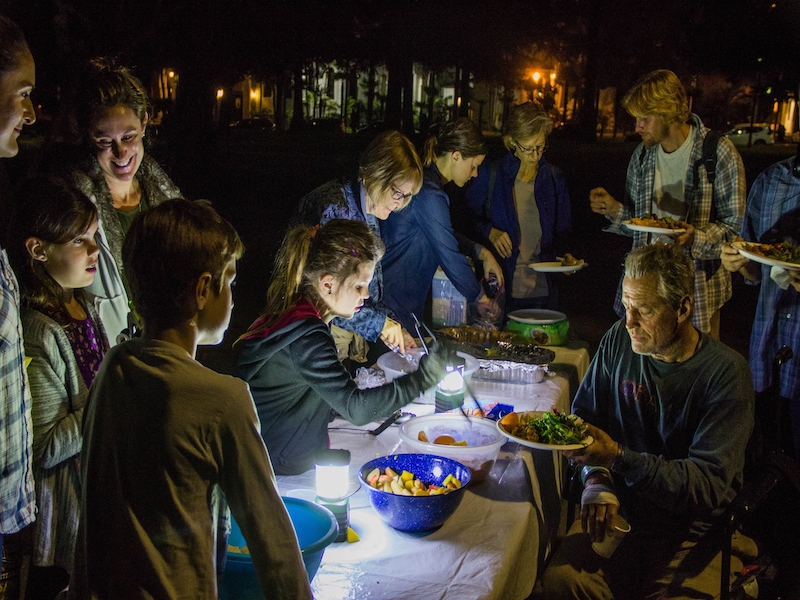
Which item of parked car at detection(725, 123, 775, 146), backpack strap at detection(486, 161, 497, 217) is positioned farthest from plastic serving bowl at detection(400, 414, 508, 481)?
parked car at detection(725, 123, 775, 146)

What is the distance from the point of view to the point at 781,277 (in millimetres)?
3652

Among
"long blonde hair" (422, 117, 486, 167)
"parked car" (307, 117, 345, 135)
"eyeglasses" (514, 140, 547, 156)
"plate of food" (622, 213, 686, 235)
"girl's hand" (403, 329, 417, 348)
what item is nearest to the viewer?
"girl's hand" (403, 329, 417, 348)

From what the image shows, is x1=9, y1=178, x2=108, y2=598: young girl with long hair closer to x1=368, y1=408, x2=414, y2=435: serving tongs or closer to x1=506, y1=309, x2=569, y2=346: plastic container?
x1=368, y1=408, x2=414, y2=435: serving tongs

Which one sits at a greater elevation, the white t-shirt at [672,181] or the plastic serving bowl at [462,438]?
the white t-shirt at [672,181]

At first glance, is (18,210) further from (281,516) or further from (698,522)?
(698,522)

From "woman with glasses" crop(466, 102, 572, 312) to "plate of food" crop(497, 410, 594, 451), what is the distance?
236cm

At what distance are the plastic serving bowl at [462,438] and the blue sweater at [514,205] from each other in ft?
7.61

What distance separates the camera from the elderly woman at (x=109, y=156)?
301 cm

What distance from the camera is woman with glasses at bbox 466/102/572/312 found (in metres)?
4.82

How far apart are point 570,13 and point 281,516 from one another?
23372 millimetres

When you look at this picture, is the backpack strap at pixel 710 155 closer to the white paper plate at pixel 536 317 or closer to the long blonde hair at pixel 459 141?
the white paper plate at pixel 536 317

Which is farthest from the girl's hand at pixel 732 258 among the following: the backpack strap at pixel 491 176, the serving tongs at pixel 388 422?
the serving tongs at pixel 388 422

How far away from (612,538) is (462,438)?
0.59 metres

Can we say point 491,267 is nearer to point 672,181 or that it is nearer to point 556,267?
point 556,267
